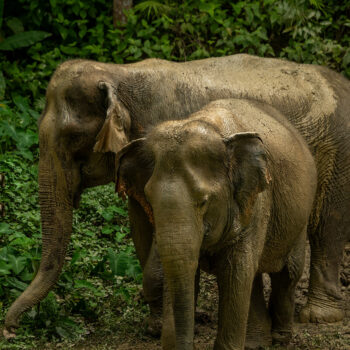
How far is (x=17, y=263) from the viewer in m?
6.91

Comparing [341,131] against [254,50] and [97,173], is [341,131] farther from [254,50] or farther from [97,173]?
[254,50]

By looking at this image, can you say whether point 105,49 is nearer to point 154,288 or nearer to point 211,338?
point 154,288

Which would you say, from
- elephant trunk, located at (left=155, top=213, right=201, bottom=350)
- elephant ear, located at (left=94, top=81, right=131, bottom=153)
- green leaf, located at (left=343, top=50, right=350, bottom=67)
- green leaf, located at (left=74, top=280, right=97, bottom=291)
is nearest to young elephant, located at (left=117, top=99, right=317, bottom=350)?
elephant trunk, located at (left=155, top=213, right=201, bottom=350)

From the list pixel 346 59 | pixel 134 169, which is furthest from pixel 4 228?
pixel 346 59

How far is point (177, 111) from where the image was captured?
6.46 m

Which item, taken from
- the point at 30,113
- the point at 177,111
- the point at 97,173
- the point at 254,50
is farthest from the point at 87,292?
the point at 254,50

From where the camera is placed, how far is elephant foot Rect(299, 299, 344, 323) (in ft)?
23.4

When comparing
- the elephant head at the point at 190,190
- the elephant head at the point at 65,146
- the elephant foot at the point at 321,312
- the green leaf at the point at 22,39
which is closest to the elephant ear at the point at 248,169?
the elephant head at the point at 190,190

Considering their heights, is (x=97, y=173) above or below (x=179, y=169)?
below

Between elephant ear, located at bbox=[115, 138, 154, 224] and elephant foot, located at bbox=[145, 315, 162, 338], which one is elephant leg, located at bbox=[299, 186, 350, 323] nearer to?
elephant foot, located at bbox=[145, 315, 162, 338]

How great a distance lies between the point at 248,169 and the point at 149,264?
5.56ft

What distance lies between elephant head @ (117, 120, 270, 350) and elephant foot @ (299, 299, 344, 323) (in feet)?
7.69

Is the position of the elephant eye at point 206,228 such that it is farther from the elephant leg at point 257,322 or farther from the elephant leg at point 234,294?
the elephant leg at point 257,322

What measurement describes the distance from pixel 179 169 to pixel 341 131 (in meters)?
2.65
